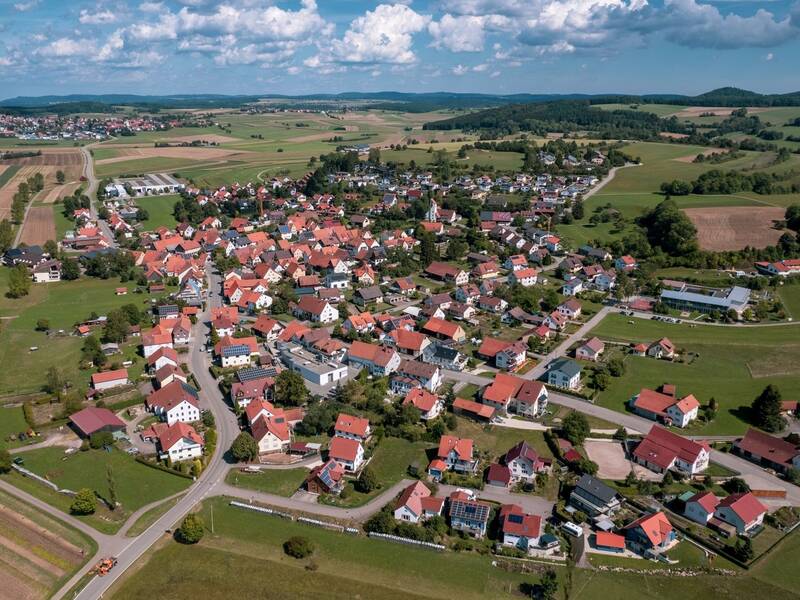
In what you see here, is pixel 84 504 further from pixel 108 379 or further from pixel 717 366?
pixel 717 366

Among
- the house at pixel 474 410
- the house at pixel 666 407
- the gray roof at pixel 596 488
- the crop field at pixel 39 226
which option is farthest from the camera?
the crop field at pixel 39 226

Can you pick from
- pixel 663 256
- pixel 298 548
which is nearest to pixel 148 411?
pixel 298 548

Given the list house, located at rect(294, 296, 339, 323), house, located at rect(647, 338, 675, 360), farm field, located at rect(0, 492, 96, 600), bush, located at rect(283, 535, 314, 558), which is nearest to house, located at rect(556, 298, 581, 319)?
house, located at rect(647, 338, 675, 360)

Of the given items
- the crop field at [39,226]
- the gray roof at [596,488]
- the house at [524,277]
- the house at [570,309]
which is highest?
the crop field at [39,226]

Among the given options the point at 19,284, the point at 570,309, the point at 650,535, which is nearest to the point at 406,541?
the point at 650,535

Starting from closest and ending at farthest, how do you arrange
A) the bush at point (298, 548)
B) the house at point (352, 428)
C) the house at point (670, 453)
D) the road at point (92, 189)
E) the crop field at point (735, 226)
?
the bush at point (298, 548) < the house at point (670, 453) < the house at point (352, 428) < the crop field at point (735, 226) < the road at point (92, 189)

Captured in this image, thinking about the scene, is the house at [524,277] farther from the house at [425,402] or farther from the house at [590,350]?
the house at [425,402]

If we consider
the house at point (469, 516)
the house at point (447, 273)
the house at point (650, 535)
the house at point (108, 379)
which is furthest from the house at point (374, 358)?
the house at point (650, 535)

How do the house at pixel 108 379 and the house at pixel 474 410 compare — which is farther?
the house at pixel 108 379
